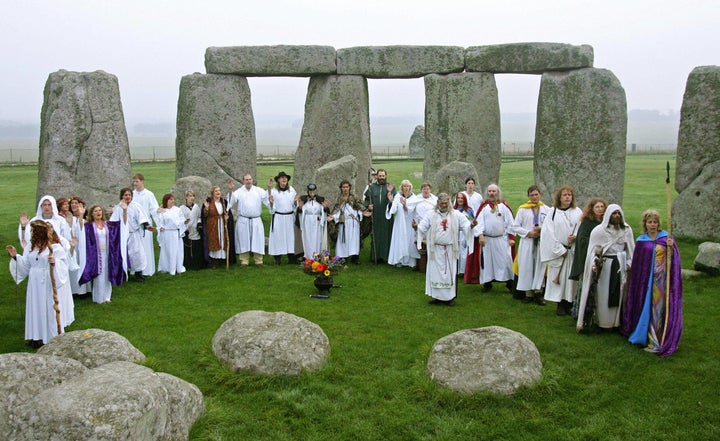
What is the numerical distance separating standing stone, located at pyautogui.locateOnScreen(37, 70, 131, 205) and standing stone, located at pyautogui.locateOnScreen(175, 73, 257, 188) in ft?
7.27

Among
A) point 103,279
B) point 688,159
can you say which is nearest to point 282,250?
Result: point 103,279

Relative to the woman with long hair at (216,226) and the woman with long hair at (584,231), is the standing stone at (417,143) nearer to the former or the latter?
the woman with long hair at (216,226)

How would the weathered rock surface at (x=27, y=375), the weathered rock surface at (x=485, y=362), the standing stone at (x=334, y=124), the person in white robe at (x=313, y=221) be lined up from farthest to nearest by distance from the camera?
the standing stone at (x=334, y=124), the person in white robe at (x=313, y=221), the weathered rock surface at (x=485, y=362), the weathered rock surface at (x=27, y=375)

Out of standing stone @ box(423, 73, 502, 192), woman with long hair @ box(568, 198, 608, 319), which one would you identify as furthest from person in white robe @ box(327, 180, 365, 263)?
woman with long hair @ box(568, 198, 608, 319)

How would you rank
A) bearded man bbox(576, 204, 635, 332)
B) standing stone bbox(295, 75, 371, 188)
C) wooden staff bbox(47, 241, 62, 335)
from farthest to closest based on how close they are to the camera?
1. standing stone bbox(295, 75, 371, 188)
2. bearded man bbox(576, 204, 635, 332)
3. wooden staff bbox(47, 241, 62, 335)

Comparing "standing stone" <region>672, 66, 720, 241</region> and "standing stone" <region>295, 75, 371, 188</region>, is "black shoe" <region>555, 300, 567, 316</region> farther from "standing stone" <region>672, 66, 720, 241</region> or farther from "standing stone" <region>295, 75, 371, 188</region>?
"standing stone" <region>295, 75, 371, 188</region>

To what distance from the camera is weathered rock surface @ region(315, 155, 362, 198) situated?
1580 cm

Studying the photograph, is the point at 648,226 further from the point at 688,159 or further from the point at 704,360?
the point at 688,159

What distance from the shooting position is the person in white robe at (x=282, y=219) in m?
15.1

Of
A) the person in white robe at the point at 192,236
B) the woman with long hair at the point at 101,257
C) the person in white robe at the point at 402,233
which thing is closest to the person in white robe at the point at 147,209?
the person in white robe at the point at 192,236

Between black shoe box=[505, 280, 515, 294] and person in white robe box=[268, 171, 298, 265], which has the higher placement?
person in white robe box=[268, 171, 298, 265]

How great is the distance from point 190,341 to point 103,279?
301 cm

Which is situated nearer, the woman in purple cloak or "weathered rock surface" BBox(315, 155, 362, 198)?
the woman in purple cloak

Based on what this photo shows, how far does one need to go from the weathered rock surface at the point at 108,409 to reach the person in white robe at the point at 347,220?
8.63 m
